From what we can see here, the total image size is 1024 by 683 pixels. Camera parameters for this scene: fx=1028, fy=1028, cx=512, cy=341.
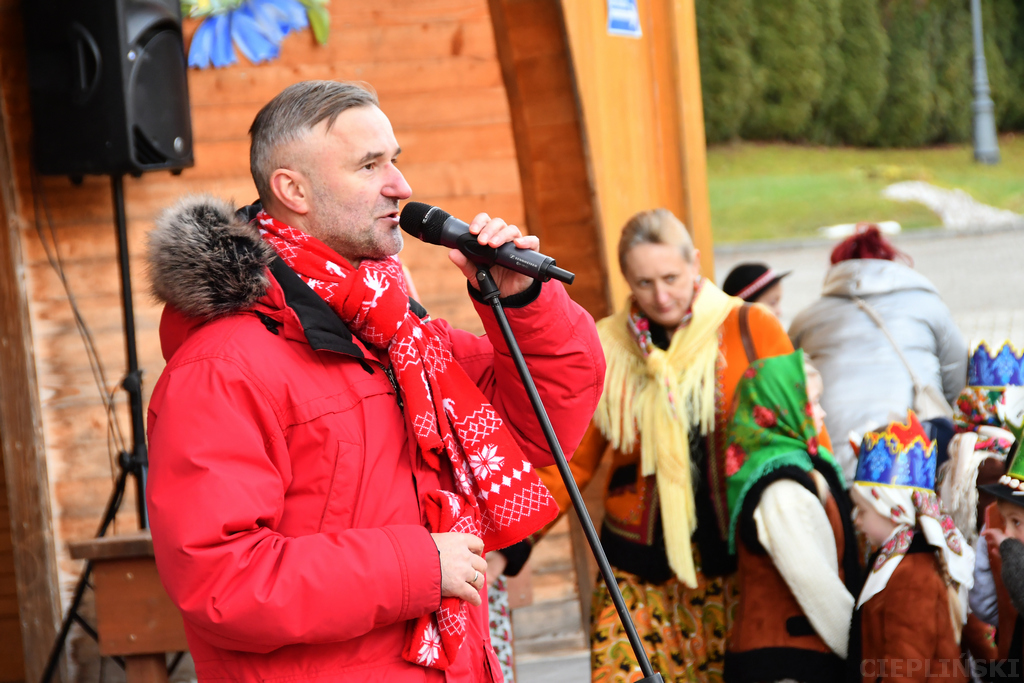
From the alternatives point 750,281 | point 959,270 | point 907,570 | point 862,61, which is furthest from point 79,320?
point 862,61

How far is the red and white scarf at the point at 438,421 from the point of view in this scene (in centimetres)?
161

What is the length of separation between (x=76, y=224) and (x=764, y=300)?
2903 millimetres

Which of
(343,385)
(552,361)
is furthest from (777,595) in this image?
(343,385)

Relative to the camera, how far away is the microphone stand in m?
1.43

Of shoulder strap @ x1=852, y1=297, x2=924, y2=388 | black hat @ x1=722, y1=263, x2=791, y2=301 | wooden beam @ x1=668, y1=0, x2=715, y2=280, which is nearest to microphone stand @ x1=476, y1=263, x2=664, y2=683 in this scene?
shoulder strap @ x1=852, y1=297, x2=924, y2=388

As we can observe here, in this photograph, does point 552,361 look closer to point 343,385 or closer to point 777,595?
point 343,385

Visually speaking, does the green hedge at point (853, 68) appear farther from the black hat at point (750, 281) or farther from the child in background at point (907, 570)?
the child in background at point (907, 570)

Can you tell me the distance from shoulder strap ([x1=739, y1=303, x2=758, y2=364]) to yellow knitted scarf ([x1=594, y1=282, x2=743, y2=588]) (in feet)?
0.12

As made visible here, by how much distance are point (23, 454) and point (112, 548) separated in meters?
1.52

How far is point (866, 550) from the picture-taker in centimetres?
286

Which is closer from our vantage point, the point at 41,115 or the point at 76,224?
the point at 41,115

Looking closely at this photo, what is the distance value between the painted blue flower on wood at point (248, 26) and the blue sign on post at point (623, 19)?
53.1 inches

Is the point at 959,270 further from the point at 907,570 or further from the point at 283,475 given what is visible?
the point at 283,475

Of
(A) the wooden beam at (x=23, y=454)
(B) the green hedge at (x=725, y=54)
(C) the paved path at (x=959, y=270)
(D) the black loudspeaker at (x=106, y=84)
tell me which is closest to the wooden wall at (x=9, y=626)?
(A) the wooden beam at (x=23, y=454)
